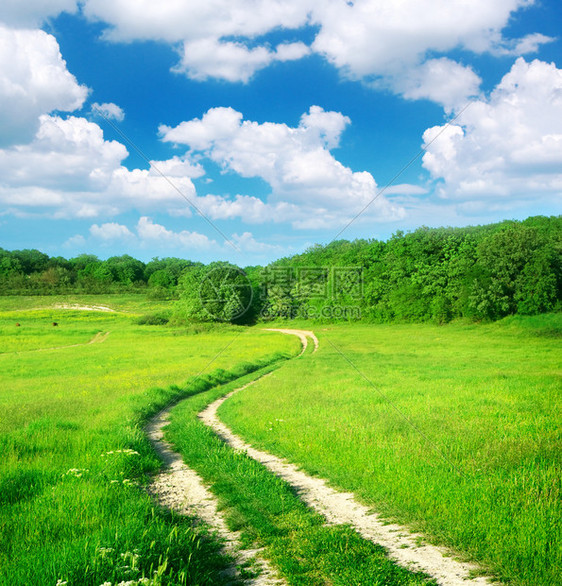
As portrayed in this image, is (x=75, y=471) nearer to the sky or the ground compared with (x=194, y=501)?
nearer to the sky

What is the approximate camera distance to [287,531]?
662 cm

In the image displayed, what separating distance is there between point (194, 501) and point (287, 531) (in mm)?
2225

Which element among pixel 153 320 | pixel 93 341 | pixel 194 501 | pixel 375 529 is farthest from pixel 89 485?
pixel 153 320

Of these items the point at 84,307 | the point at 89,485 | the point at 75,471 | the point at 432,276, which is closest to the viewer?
the point at 89,485

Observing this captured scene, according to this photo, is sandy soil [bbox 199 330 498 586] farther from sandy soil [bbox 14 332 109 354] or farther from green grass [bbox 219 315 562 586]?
sandy soil [bbox 14 332 109 354]

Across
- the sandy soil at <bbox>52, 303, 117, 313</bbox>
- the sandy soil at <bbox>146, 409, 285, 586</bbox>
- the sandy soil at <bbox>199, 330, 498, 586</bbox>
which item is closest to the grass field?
the sandy soil at <bbox>146, 409, 285, 586</bbox>

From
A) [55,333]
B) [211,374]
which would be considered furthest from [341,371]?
[55,333]

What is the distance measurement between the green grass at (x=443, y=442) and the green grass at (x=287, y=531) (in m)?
1.21

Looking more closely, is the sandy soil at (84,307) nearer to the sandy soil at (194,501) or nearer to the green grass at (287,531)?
the sandy soil at (194,501)

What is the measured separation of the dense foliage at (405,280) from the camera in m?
54.8

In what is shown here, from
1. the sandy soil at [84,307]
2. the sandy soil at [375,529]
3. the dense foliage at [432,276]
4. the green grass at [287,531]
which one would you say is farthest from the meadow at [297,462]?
the sandy soil at [84,307]

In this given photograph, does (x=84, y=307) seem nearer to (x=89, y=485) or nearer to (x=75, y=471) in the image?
(x=75, y=471)

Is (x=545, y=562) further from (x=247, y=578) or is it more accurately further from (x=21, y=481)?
(x=21, y=481)

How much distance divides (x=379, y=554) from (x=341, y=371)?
20.3 metres
